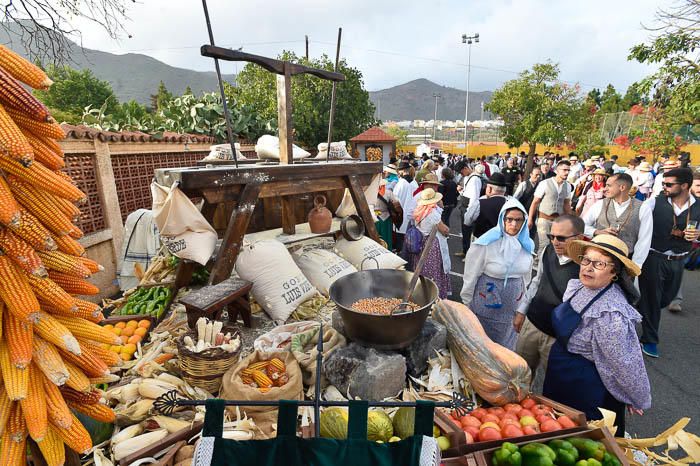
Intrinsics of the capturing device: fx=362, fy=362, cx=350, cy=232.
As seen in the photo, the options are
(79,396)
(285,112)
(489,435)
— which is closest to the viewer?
(79,396)

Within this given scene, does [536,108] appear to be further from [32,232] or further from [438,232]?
[32,232]

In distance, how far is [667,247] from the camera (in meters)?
4.84

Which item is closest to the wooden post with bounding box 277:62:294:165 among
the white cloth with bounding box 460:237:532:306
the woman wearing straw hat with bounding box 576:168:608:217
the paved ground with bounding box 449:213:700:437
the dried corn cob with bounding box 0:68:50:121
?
the white cloth with bounding box 460:237:532:306

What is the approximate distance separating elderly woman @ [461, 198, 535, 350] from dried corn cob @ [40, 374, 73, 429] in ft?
11.8

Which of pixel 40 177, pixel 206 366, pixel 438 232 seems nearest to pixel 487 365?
pixel 206 366

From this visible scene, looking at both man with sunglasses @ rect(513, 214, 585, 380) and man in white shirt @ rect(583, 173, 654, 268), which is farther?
man in white shirt @ rect(583, 173, 654, 268)

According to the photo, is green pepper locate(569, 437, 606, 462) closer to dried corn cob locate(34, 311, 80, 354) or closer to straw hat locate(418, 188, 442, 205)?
dried corn cob locate(34, 311, 80, 354)

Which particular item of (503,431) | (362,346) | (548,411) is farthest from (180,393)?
(548,411)

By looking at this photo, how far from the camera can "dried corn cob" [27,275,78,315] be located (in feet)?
5.05

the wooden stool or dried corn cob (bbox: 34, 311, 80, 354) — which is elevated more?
dried corn cob (bbox: 34, 311, 80, 354)

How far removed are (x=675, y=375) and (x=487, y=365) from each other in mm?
3266

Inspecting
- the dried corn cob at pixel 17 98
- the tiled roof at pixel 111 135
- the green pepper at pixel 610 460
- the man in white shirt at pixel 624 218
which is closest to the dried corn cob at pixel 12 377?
the dried corn cob at pixel 17 98

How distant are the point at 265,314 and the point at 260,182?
5.27 ft

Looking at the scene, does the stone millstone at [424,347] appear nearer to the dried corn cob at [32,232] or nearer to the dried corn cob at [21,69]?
the dried corn cob at [32,232]
